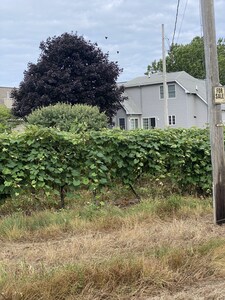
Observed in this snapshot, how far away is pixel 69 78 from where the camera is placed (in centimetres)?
3061

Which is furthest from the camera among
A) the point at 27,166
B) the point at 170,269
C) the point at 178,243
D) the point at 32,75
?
the point at 32,75

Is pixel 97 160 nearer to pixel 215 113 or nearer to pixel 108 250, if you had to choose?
pixel 215 113

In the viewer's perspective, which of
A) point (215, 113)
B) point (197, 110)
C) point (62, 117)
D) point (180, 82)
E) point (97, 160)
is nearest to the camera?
point (215, 113)

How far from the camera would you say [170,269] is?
15.1 feet

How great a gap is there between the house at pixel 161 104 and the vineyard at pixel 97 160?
3082cm

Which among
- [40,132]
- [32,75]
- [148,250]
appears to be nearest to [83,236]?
[148,250]

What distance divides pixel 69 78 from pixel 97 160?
2366 centimetres

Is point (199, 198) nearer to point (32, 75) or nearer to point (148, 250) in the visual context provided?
point (148, 250)

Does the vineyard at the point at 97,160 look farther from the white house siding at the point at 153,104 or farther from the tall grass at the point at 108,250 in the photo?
the white house siding at the point at 153,104

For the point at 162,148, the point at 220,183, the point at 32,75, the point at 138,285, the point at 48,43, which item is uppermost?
the point at 48,43

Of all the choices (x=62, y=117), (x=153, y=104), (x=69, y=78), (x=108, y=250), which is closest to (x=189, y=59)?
(x=153, y=104)

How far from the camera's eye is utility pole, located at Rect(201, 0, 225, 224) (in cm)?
670

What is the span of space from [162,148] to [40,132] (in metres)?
2.51

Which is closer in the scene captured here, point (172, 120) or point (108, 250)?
point (108, 250)
